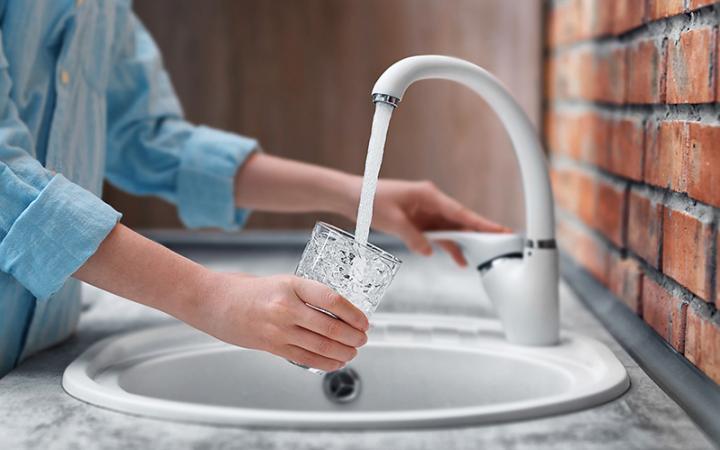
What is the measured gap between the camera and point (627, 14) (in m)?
1.11

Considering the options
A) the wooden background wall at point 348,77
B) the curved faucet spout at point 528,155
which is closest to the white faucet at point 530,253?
the curved faucet spout at point 528,155

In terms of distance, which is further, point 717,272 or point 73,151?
point 73,151

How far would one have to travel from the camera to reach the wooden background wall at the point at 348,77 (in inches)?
67.8

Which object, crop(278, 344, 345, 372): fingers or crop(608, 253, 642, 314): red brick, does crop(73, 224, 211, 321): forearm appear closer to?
crop(278, 344, 345, 372): fingers

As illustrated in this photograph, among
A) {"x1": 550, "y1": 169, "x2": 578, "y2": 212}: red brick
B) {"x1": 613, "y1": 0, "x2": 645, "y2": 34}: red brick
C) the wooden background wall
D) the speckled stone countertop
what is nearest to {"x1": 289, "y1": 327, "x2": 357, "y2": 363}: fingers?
the speckled stone countertop

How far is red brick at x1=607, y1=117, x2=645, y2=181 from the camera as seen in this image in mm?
1037

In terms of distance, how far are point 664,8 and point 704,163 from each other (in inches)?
8.2

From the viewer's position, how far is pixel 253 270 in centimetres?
148

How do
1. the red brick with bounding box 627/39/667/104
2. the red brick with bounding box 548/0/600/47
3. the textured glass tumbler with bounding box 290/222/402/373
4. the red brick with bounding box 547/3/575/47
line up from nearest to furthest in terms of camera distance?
the textured glass tumbler with bounding box 290/222/402/373 < the red brick with bounding box 627/39/667/104 < the red brick with bounding box 548/0/600/47 < the red brick with bounding box 547/3/575/47

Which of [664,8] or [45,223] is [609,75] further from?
[45,223]

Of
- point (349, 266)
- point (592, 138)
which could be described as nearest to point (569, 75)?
point (592, 138)

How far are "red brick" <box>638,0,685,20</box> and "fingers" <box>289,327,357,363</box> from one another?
422mm

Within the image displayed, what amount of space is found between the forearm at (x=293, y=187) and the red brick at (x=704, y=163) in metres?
0.45

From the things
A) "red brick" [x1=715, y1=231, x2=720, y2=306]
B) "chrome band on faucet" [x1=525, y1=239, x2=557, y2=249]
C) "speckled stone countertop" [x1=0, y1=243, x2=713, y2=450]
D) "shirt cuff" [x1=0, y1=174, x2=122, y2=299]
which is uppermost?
"shirt cuff" [x1=0, y1=174, x2=122, y2=299]
